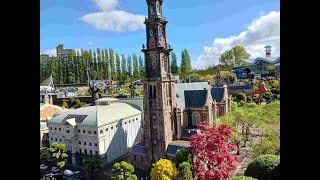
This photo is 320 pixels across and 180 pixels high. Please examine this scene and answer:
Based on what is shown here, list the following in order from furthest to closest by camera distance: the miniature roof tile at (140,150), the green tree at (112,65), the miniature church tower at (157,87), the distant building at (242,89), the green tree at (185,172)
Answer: the green tree at (112,65) → the distant building at (242,89) → the miniature roof tile at (140,150) → the miniature church tower at (157,87) → the green tree at (185,172)

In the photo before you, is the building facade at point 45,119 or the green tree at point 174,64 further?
the green tree at point 174,64

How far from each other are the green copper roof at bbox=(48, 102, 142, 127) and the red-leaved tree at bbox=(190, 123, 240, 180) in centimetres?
1026

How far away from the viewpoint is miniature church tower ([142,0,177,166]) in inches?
708

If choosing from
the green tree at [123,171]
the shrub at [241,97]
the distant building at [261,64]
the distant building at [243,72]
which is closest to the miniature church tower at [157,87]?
the green tree at [123,171]

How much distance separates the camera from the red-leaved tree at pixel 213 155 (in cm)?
1141

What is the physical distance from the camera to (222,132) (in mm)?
12641

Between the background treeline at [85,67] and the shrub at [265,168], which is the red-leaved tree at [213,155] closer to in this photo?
the shrub at [265,168]

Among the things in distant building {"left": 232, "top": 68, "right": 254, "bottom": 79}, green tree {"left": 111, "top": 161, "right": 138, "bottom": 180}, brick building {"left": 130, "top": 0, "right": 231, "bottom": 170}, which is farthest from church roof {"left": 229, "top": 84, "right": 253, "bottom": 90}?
green tree {"left": 111, "top": 161, "right": 138, "bottom": 180}

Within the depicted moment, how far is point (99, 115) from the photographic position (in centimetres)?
2048

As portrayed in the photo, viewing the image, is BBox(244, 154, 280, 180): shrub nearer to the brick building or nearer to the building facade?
the brick building
